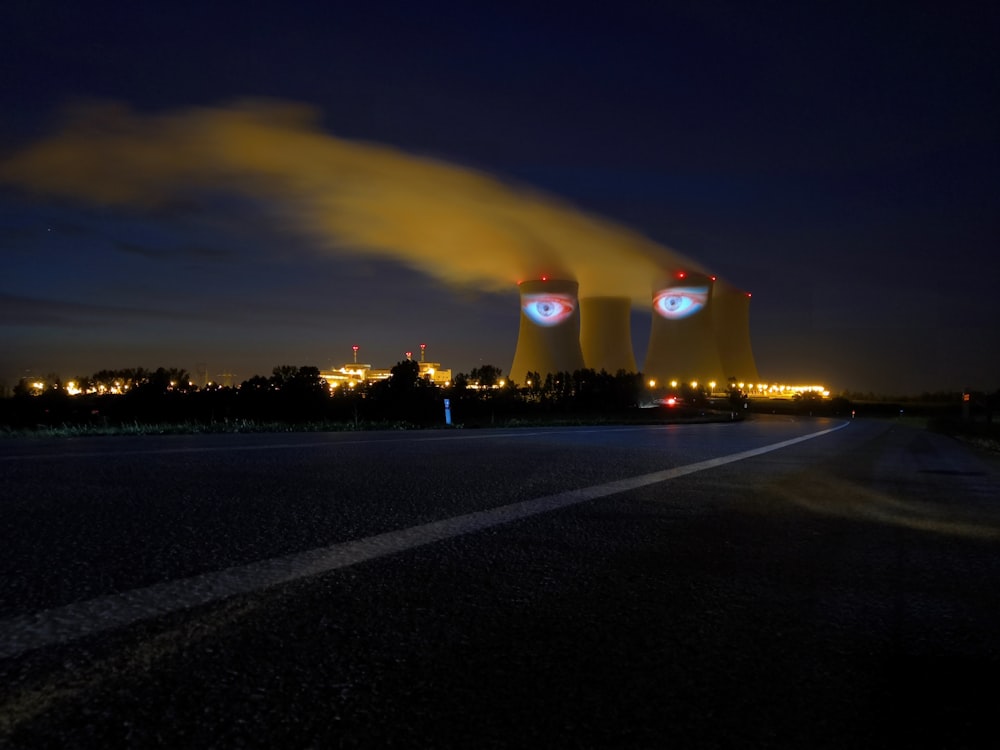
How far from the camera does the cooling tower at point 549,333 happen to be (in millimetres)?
54000

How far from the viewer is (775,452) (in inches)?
401

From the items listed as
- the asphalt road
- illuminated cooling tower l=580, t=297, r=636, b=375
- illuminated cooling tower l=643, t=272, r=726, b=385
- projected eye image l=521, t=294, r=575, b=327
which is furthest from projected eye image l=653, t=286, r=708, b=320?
the asphalt road

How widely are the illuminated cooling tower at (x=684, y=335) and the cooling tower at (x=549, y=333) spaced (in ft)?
21.9

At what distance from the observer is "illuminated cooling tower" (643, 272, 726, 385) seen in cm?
5659

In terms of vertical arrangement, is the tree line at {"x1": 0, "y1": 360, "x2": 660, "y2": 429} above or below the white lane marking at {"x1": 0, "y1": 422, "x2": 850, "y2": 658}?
above

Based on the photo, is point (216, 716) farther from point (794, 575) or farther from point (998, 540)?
point (998, 540)

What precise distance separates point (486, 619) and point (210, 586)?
988mm

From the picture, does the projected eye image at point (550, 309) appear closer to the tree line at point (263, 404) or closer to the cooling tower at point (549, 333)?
the cooling tower at point (549, 333)

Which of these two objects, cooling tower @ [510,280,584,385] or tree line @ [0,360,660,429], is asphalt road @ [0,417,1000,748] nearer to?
tree line @ [0,360,660,429]

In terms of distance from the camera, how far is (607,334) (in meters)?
57.2

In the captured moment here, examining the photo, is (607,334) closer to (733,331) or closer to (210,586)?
(733,331)

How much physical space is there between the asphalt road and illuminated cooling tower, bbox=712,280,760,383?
5722 centimetres

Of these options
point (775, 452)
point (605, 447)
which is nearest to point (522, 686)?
point (605, 447)

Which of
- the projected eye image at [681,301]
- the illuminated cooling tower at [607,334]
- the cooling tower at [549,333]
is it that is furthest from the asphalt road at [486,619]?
the projected eye image at [681,301]
